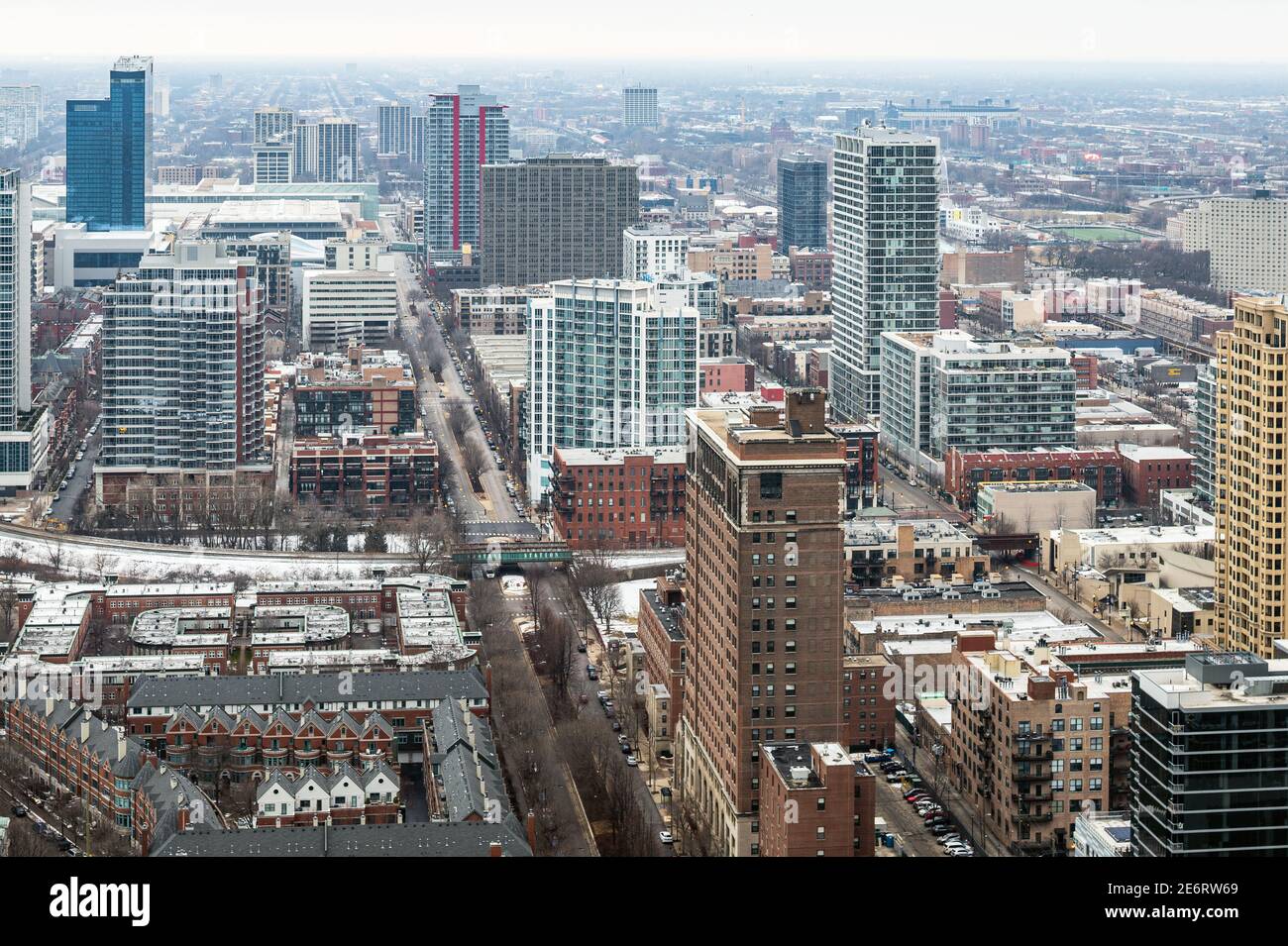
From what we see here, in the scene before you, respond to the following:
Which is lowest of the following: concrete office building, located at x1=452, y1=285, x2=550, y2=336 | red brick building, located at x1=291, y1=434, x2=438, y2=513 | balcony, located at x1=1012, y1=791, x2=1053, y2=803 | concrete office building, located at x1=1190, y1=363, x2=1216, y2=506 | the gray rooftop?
balcony, located at x1=1012, y1=791, x2=1053, y2=803

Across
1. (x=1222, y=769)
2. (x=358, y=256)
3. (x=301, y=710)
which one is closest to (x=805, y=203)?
(x=358, y=256)

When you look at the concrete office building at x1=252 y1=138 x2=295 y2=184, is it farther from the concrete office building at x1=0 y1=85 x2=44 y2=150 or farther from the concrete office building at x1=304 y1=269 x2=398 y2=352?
the concrete office building at x1=304 y1=269 x2=398 y2=352

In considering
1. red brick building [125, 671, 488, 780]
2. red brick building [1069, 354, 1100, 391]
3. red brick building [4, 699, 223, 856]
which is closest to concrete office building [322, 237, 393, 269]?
red brick building [1069, 354, 1100, 391]

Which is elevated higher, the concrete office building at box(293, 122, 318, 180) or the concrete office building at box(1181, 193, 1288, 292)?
the concrete office building at box(293, 122, 318, 180)

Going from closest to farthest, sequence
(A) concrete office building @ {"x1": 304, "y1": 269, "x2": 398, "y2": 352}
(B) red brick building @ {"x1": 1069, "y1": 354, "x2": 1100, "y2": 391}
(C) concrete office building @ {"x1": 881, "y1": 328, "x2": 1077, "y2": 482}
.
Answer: (C) concrete office building @ {"x1": 881, "y1": 328, "x2": 1077, "y2": 482} < (B) red brick building @ {"x1": 1069, "y1": 354, "x2": 1100, "y2": 391} < (A) concrete office building @ {"x1": 304, "y1": 269, "x2": 398, "y2": 352}

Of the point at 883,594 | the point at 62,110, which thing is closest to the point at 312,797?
the point at 883,594
